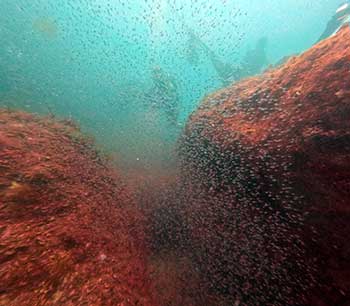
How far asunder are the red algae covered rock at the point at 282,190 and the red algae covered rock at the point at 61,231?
8.89 ft

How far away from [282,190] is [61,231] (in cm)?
556

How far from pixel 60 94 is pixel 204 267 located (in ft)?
101

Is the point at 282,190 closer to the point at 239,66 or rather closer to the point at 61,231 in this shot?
the point at 61,231

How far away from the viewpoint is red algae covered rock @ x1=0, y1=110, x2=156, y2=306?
4168 millimetres

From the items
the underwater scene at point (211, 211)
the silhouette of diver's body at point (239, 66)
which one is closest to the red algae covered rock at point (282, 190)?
the underwater scene at point (211, 211)

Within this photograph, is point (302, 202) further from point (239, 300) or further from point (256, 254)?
point (239, 300)

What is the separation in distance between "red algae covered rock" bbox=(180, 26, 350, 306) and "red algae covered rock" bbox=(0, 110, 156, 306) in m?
2.71

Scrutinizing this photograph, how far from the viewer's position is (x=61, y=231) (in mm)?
5246

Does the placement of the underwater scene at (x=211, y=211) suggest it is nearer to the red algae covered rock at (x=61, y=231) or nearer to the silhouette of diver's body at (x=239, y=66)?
the red algae covered rock at (x=61, y=231)

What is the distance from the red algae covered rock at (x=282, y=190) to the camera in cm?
480

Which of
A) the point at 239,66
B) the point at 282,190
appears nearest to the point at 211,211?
the point at 282,190

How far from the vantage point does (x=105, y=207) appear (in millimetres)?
7430

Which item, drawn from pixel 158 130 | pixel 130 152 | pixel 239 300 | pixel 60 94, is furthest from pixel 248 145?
pixel 60 94

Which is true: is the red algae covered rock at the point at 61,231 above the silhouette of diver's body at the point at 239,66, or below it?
below
